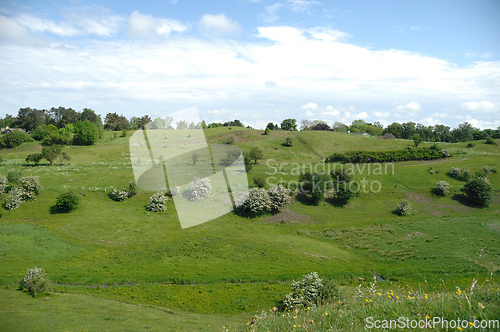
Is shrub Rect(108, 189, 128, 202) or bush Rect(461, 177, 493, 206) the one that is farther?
bush Rect(461, 177, 493, 206)

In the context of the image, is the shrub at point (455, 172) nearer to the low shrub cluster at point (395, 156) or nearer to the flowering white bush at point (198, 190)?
the low shrub cluster at point (395, 156)

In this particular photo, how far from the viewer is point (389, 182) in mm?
51219

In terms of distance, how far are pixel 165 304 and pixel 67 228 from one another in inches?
786

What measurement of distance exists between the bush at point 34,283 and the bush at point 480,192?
194 feet

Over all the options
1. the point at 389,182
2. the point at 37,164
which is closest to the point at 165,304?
the point at 389,182

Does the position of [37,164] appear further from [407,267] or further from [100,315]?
[407,267]

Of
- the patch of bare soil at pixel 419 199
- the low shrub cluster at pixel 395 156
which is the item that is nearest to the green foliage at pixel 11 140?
the low shrub cluster at pixel 395 156

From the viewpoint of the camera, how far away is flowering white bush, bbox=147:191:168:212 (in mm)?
37812

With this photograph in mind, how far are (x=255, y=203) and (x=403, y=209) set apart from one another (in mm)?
23652

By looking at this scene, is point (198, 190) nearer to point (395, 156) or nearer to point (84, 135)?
point (395, 156)

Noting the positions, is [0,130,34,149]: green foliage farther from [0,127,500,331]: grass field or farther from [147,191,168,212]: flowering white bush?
[147,191,168,212]: flowering white bush

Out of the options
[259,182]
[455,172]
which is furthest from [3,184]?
[455,172]

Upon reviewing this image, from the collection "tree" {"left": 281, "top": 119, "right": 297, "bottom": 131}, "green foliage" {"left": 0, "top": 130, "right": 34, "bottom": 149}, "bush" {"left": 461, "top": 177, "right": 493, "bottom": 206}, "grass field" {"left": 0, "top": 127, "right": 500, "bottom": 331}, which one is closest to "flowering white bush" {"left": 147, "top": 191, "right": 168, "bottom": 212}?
"grass field" {"left": 0, "top": 127, "right": 500, "bottom": 331}

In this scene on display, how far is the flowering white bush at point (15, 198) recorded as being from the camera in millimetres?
34531
